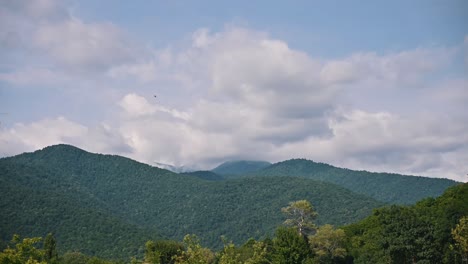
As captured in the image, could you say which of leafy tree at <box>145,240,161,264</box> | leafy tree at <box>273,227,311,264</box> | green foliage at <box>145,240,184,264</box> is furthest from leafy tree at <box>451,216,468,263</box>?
leafy tree at <box>145,240,161,264</box>

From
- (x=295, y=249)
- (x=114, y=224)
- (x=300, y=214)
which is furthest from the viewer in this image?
(x=114, y=224)

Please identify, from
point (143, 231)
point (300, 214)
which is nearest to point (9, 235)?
point (143, 231)

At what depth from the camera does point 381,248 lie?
6681cm

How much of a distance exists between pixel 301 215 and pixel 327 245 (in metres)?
6.76

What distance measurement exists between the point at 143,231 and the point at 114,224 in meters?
12.1

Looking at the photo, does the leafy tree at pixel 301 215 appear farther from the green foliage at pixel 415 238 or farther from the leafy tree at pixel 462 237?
the leafy tree at pixel 462 237

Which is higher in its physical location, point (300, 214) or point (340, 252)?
point (300, 214)

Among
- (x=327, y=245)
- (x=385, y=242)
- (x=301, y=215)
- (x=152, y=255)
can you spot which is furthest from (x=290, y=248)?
(x=152, y=255)

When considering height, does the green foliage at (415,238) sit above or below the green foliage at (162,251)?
above

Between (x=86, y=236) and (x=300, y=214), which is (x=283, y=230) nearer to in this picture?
(x=300, y=214)

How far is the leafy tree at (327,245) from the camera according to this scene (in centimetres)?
7812

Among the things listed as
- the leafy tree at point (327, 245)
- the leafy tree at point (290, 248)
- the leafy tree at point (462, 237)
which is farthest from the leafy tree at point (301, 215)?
the leafy tree at point (462, 237)

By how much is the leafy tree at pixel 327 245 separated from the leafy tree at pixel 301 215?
1971mm

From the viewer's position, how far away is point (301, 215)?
79.0 metres
